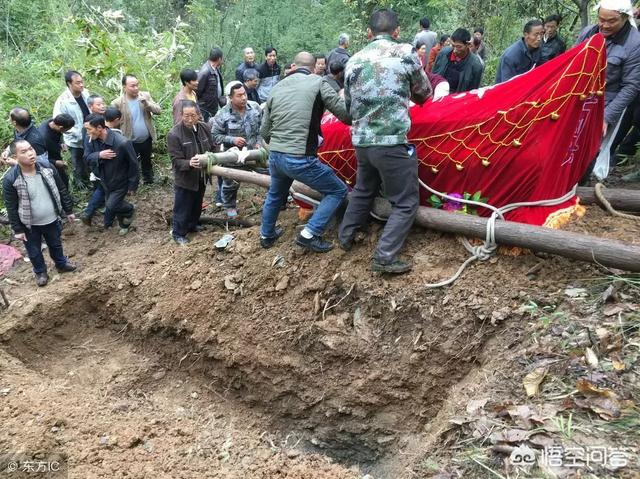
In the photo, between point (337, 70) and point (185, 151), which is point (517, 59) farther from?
point (185, 151)

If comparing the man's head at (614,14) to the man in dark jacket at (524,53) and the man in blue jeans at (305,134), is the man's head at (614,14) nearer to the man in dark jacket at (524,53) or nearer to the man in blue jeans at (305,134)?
the man in dark jacket at (524,53)

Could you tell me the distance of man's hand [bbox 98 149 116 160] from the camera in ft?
19.4

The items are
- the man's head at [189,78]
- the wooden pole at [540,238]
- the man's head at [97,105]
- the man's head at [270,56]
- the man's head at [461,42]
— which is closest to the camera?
the wooden pole at [540,238]

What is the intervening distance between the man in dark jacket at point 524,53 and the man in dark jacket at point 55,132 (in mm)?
5097

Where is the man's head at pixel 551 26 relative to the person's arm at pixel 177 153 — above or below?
above

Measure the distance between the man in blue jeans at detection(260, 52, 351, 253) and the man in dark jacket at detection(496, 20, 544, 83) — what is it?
8.13ft

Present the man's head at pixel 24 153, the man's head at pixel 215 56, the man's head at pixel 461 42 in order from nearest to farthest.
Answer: the man's head at pixel 24 153 → the man's head at pixel 461 42 → the man's head at pixel 215 56

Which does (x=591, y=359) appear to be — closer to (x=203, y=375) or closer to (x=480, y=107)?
(x=480, y=107)

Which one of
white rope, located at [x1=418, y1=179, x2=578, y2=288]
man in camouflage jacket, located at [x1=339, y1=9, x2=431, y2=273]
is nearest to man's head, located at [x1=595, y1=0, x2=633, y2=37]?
white rope, located at [x1=418, y1=179, x2=578, y2=288]

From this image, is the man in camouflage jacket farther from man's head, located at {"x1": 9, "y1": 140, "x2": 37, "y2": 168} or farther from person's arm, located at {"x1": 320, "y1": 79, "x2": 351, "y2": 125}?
man's head, located at {"x1": 9, "y1": 140, "x2": 37, "y2": 168}

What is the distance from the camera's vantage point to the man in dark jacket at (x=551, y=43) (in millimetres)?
5793

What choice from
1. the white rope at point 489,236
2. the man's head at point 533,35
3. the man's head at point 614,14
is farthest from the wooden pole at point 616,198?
the man's head at point 533,35

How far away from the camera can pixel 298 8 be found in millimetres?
13125

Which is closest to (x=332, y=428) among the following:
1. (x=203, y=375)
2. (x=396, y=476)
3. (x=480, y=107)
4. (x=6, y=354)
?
(x=396, y=476)
